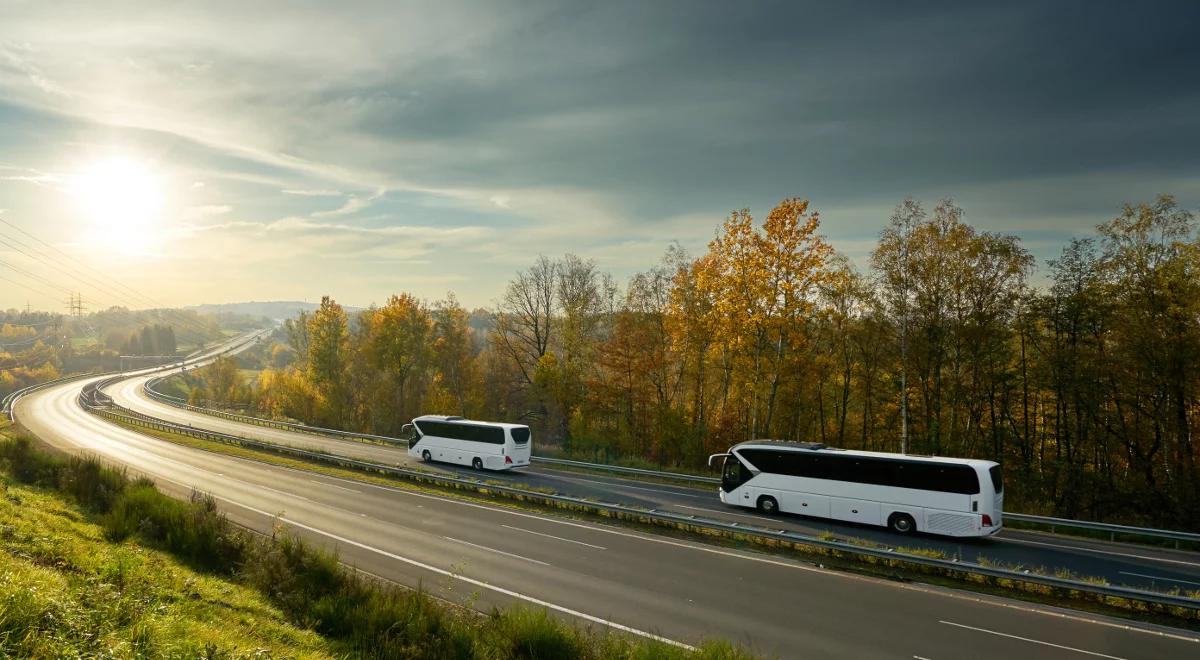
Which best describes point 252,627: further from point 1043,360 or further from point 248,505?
point 1043,360

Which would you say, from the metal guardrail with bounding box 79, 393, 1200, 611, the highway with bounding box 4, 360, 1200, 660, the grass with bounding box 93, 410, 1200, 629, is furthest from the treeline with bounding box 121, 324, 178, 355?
the grass with bounding box 93, 410, 1200, 629

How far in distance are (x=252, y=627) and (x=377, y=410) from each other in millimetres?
56245

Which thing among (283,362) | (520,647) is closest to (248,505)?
(520,647)

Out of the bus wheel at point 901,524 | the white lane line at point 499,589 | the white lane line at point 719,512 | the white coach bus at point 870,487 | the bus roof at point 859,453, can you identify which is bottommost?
the white lane line at point 499,589

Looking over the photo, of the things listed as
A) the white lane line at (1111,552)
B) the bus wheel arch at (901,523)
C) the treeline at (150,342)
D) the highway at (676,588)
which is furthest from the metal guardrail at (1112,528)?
the treeline at (150,342)

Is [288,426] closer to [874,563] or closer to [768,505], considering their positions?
[768,505]

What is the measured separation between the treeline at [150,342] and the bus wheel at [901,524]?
231 metres

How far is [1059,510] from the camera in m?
28.9

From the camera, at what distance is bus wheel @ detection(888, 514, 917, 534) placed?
22812 mm

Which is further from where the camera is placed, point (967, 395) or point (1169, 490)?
point (967, 395)

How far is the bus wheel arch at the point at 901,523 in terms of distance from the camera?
2281 cm

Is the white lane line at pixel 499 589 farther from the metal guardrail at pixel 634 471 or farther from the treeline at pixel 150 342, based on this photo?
the treeline at pixel 150 342

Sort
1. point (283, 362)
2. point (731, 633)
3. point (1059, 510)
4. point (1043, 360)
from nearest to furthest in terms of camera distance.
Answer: point (731, 633) < point (1059, 510) < point (1043, 360) < point (283, 362)

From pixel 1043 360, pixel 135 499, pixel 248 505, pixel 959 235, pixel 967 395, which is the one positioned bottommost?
pixel 248 505
